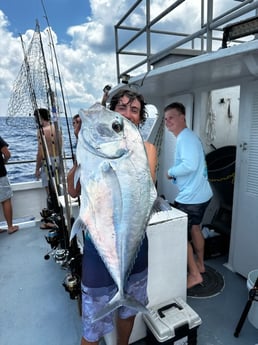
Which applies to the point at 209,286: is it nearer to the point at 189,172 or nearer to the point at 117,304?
the point at 189,172

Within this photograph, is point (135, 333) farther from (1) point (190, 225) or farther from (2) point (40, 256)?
(2) point (40, 256)

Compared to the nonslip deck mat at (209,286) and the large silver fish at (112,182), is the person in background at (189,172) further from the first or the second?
the large silver fish at (112,182)

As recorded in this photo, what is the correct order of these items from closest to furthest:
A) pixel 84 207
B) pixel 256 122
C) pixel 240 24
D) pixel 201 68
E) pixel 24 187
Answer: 1. pixel 84 207
2. pixel 240 24
3. pixel 201 68
4. pixel 256 122
5. pixel 24 187

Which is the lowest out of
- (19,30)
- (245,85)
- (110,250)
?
(110,250)

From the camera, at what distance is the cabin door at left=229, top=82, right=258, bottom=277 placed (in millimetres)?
2330

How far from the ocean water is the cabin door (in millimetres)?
1017

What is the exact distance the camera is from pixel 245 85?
7.80ft

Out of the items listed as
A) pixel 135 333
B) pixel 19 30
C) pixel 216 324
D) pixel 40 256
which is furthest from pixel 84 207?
pixel 40 256

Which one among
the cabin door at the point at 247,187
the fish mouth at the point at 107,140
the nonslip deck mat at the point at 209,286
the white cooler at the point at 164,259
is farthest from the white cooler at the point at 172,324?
the fish mouth at the point at 107,140

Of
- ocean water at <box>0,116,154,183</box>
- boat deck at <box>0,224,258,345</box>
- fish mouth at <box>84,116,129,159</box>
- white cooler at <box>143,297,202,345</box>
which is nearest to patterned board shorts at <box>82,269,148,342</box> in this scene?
white cooler at <box>143,297,202,345</box>

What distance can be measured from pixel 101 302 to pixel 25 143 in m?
11.8

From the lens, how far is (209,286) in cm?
240

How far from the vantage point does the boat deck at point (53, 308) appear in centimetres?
184

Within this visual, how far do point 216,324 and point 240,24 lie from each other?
7.51ft
